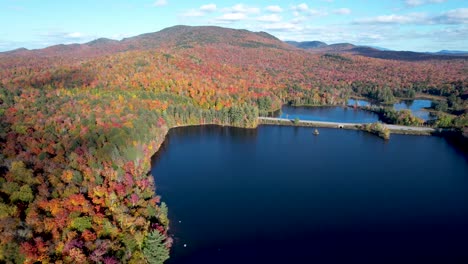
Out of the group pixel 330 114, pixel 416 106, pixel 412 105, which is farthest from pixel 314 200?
pixel 412 105

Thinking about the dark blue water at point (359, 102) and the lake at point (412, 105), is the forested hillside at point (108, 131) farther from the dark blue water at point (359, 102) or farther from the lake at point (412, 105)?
the lake at point (412, 105)

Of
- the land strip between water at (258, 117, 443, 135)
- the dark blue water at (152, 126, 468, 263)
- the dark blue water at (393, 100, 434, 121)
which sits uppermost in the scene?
the dark blue water at (393, 100, 434, 121)

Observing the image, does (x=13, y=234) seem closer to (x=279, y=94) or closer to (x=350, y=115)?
(x=350, y=115)

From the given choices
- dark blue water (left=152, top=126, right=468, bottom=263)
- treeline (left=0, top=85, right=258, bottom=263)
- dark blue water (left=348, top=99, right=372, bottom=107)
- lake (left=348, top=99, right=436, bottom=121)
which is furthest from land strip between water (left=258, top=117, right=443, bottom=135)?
dark blue water (left=348, top=99, right=372, bottom=107)

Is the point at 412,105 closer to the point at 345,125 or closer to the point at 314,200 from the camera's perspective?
the point at 345,125

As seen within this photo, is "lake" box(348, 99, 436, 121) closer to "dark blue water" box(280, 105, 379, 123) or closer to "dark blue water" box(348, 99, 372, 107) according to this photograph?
"dark blue water" box(348, 99, 372, 107)

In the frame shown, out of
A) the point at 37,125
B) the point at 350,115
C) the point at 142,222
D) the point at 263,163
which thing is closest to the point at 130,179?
the point at 142,222
